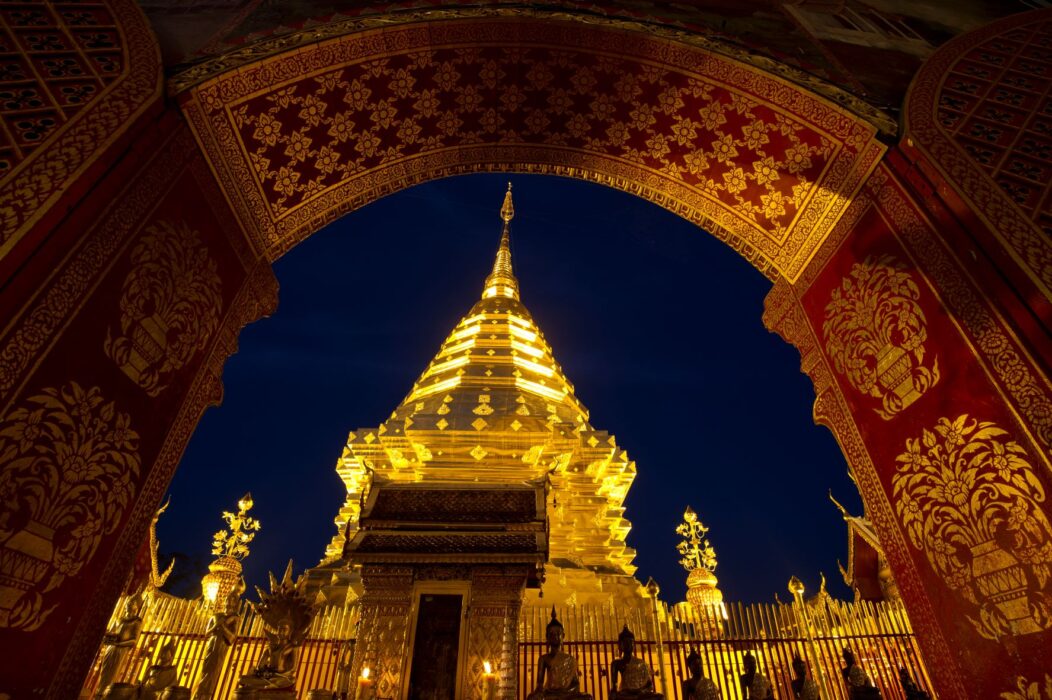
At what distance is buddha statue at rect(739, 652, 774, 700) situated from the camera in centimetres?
466

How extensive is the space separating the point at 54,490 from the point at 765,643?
24.6 feet

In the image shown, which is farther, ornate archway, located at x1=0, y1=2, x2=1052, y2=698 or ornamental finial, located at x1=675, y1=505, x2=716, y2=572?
ornamental finial, located at x1=675, y1=505, x2=716, y2=572

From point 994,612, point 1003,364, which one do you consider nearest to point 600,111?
point 1003,364

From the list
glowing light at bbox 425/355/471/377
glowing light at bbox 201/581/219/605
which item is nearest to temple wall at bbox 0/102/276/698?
glowing light at bbox 425/355/471/377

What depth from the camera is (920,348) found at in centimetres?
411

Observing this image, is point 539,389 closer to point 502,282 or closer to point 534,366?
point 534,366

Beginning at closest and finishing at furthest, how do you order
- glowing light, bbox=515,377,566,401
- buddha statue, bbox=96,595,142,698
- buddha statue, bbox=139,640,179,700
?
buddha statue, bbox=139,640,179,700
buddha statue, bbox=96,595,142,698
glowing light, bbox=515,377,566,401

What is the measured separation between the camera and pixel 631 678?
487 cm

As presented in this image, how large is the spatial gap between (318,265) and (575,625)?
40.0 m

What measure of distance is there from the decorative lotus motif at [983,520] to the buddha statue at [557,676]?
3.12m

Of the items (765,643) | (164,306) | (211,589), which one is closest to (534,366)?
(765,643)

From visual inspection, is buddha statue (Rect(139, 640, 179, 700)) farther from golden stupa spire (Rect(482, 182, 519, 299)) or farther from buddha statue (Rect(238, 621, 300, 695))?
golden stupa spire (Rect(482, 182, 519, 299))

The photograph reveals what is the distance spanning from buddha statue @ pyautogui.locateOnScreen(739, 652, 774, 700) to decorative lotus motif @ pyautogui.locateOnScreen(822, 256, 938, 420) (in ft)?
8.21

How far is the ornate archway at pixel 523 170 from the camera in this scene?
3.15 meters
